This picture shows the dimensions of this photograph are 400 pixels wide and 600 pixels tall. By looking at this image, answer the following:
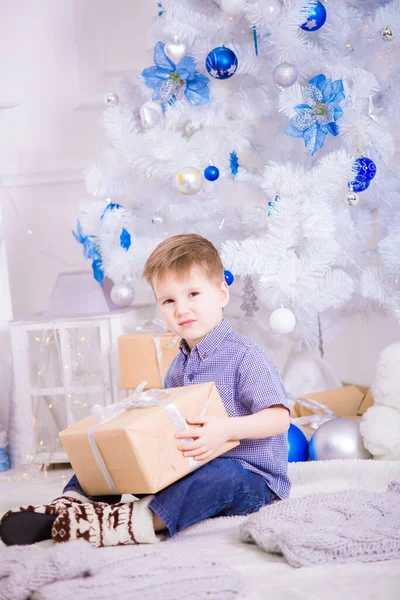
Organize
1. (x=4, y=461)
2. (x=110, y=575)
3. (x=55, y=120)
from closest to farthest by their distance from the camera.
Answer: (x=110, y=575), (x=4, y=461), (x=55, y=120)

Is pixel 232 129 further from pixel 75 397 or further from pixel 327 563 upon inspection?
pixel 327 563

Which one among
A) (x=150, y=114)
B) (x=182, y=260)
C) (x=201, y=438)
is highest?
(x=150, y=114)

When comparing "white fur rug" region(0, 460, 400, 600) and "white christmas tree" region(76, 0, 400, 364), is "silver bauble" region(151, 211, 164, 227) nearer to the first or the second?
"white christmas tree" region(76, 0, 400, 364)

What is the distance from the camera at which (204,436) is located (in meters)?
1.12

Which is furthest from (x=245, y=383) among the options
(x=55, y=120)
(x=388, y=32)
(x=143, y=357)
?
(x=55, y=120)

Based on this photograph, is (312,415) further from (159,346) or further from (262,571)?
(262,571)

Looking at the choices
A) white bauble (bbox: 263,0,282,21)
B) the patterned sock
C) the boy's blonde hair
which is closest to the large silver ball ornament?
white bauble (bbox: 263,0,282,21)

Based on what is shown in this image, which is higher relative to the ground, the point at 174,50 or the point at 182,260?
the point at 174,50

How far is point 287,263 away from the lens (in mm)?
1675

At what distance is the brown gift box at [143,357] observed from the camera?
5.87 feet

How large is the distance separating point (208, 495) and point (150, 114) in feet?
3.30

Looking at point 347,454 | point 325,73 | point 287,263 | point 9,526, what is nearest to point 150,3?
point 325,73

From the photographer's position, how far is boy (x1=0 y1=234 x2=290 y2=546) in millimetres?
1109

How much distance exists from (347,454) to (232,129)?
34.3 inches
